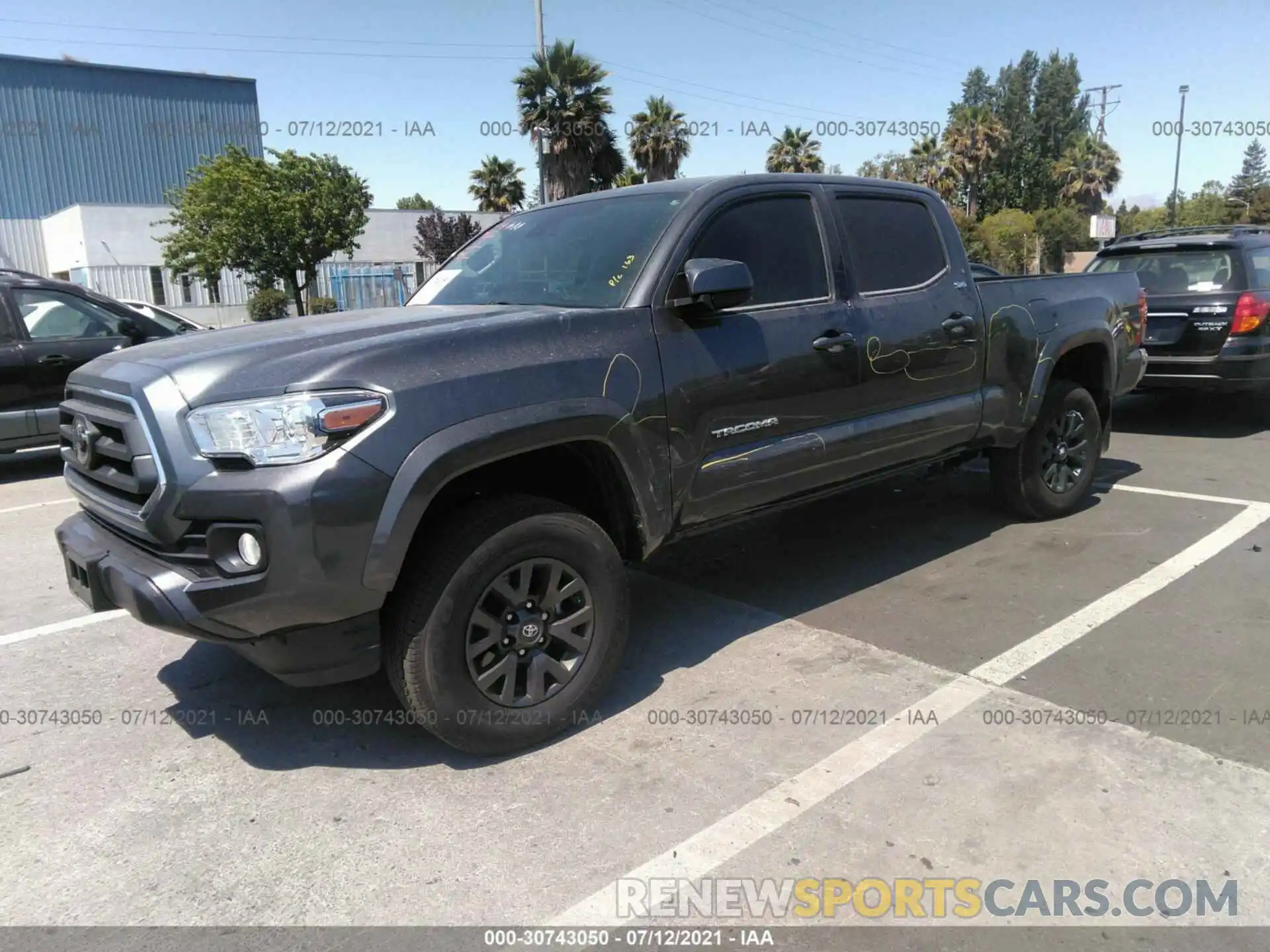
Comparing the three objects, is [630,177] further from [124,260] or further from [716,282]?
[716,282]

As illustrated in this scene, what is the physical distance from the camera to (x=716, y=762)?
322 centimetres

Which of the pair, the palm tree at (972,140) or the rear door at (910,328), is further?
the palm tree at (972,140)

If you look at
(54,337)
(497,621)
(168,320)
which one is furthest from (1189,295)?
(168,320)

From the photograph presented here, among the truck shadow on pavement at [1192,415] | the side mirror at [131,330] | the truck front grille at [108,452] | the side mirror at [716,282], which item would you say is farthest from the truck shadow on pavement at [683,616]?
the side mirror at [131,330]

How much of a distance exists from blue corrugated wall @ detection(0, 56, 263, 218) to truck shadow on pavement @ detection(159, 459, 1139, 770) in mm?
43651

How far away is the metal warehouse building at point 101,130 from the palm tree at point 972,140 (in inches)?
1601

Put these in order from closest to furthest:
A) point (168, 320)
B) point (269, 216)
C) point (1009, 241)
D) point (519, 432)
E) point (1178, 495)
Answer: point (519, 432) < point (1178, 495) < point (168, 320) < point (269, 216) < point (1009, 241)

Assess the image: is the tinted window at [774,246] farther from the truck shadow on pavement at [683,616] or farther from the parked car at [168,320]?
the parked car at [168,320]

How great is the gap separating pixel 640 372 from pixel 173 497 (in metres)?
1.64

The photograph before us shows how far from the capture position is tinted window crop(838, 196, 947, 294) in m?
4.48

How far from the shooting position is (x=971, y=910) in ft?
8.14

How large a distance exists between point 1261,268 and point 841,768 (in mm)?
7936

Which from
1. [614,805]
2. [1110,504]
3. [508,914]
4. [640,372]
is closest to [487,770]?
[614,805]

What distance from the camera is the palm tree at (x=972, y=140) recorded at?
56.0 m
